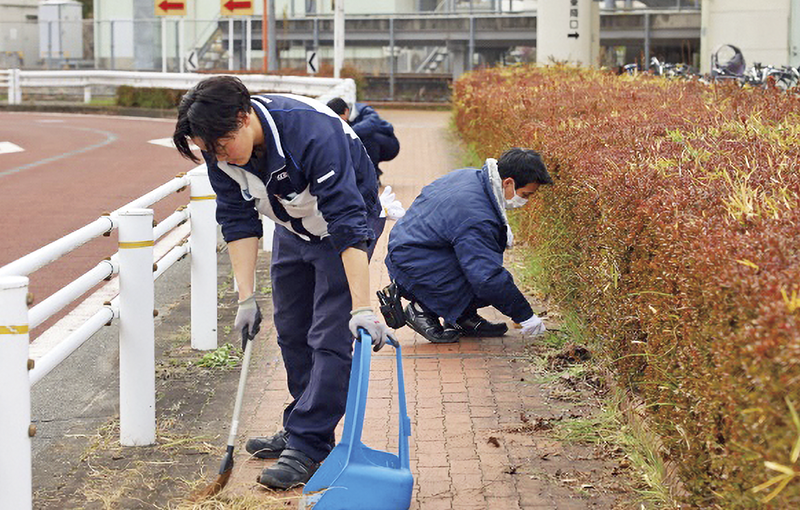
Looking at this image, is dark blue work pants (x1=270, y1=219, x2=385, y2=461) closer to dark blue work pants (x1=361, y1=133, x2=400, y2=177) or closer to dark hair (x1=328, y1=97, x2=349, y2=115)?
dark hair (x1=328, y1=97, x2=349, y2=115)

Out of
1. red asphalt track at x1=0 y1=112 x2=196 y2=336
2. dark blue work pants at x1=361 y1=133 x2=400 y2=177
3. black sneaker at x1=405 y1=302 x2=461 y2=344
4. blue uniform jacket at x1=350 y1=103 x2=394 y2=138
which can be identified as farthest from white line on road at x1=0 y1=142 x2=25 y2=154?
black sneaker at x1=405 y1=302 x2=461 y2=344

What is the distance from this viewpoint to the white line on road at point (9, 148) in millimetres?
19281

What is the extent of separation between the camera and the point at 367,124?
12.7 meters

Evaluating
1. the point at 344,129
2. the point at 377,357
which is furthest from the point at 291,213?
the point at 377,357

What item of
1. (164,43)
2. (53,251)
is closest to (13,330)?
(53,251)

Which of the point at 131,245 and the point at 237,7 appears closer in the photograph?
the point at 131,245

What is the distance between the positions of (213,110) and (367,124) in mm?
8661

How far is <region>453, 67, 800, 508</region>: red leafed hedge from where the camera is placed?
2.75 metres

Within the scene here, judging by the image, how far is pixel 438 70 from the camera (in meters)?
35.8

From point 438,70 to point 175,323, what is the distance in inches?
1128

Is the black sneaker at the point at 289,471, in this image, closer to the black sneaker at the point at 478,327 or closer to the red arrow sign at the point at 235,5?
the black sneaker at the point at 478,327

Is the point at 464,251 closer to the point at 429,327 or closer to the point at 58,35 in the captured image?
the point at 429,327

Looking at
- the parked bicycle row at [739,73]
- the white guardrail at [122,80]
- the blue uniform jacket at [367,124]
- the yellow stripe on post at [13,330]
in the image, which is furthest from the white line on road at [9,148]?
the yellow stripe on post at [13,330]

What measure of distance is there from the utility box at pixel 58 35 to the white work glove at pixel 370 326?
33981 mm
